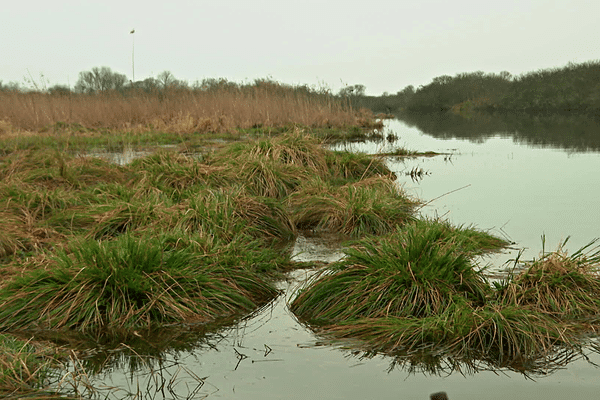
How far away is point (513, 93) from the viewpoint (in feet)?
162

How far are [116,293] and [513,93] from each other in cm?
4981

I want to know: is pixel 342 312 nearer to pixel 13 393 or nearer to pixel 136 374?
pixel 136 374

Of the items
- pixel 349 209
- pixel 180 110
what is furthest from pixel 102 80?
pixel 349 209

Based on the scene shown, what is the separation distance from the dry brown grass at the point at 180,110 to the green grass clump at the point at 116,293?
1296 centimetres

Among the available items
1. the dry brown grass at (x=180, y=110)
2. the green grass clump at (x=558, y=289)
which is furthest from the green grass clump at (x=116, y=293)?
the dry brown grass at (x=180, y=110)

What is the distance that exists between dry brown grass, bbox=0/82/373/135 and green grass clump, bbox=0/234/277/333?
12965mm

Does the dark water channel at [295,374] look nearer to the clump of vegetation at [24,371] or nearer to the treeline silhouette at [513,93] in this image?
the clump of vegetation at [24,371]

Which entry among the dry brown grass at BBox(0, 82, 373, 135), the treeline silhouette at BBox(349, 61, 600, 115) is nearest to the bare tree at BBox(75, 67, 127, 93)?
the dry brown grass at BBox(0, 82, 373, 135)

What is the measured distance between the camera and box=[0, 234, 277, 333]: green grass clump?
4078 millimetres

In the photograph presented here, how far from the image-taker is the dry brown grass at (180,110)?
58.6ft

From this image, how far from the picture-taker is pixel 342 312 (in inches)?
165

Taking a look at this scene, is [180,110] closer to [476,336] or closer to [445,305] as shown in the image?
[445,305]

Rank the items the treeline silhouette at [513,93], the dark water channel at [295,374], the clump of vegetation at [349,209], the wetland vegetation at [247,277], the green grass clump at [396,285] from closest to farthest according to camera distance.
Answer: the dark water channel at [295,374] → the wetland vegetation at [247,277] → the green grass clump at [396,285] → the clump of vegetation at [349,209] → the treeline silhouette at [513,93]

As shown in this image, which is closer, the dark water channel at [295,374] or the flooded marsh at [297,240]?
the dark water channel at [295,374]
